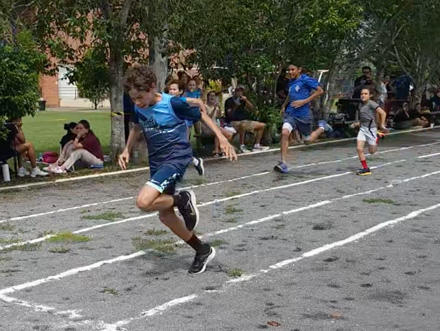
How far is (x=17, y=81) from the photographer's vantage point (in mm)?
10836

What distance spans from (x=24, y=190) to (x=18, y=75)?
5.76 ft

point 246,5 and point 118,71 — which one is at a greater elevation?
point 246,5

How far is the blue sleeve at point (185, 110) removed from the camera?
20.5ft

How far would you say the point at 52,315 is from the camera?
5.05 m

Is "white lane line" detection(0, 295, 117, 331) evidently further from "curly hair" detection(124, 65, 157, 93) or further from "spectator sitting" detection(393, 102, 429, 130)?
"spectator sitting" detection(393, 102, 429, 130)

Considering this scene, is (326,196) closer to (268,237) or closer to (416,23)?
(268,237)

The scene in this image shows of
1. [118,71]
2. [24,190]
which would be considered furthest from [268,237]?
[118,71]

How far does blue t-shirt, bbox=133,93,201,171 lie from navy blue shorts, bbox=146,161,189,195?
→ 2.6 inches

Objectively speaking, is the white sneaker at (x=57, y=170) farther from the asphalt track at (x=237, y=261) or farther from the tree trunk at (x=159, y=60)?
the tree trunk at (x=159, y=60)

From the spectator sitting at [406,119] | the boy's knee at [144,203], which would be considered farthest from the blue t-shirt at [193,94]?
the spectator sitting at [406,119]

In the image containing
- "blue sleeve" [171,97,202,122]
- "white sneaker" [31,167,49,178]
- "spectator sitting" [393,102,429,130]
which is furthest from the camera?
"spectator sitting" [393,102,429,130]

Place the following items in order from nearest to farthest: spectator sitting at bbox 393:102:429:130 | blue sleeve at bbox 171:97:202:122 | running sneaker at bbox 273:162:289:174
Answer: blue sleeve at bbox 171:97:202:122, running sneaker at bbox 273:162:289:174, spectator sitting at bbox 393:102:429:130

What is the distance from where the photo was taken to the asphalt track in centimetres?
507

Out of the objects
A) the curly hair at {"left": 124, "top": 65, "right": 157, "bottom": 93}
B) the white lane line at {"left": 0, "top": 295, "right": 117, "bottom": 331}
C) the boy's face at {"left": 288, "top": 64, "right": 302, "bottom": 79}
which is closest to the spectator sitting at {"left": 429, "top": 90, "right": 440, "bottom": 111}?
the boy's face at {"left": 288, "top": 64, "right": 302, "bottom": 79}
